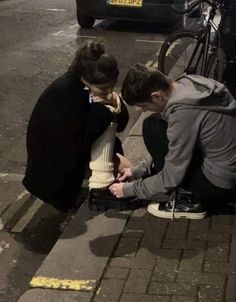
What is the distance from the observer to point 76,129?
12.3ft

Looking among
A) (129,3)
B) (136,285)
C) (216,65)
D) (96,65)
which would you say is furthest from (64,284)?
(129,3)

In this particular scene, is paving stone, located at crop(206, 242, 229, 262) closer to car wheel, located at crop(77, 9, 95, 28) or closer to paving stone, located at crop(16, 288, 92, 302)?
paving stone, located at crop(16, 288, 92, 302)

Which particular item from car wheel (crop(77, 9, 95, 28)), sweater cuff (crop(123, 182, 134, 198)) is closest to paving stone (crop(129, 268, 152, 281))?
sweater cuff (crop(123, 182, 134, 198))

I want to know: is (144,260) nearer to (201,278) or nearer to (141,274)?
(141,274)

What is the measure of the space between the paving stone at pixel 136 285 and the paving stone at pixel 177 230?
461 millimetres

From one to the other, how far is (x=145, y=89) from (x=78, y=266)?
99 cm

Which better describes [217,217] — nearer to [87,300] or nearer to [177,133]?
[177,133]

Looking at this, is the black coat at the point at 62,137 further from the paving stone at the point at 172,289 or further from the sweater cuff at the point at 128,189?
the paving stone at the point at 172,289

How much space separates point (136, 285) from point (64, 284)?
0.36m

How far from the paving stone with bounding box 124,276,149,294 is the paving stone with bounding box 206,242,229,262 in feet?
1.33

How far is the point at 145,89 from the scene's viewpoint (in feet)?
11.4

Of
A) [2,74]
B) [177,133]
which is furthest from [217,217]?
[2,74]

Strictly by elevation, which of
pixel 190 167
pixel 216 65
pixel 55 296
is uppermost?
pixel 190 167

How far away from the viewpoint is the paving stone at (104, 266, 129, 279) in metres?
3.28
